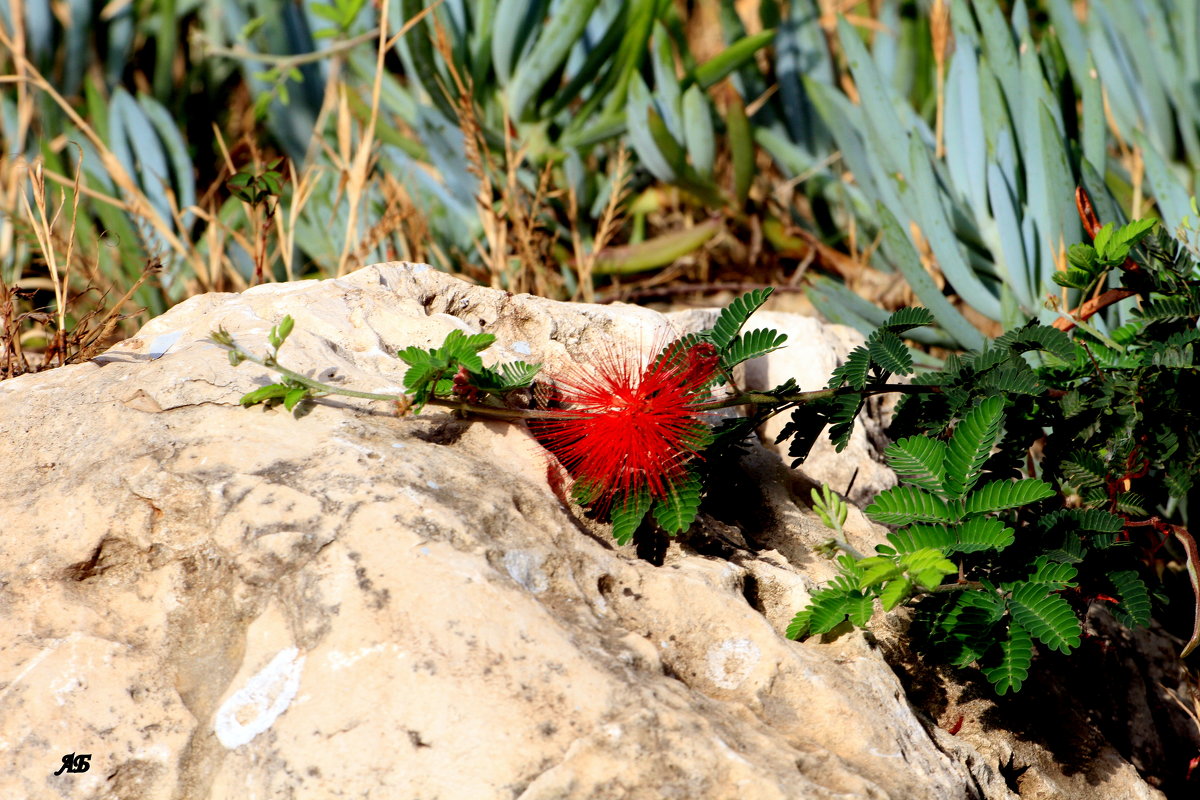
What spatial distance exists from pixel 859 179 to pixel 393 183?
67.1 inches

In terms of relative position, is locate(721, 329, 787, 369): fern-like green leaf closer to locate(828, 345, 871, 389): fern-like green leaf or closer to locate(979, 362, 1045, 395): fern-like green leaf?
locate(828, 345, 871, 389): fern-like green leaf

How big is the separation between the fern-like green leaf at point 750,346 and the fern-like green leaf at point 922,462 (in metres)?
0.30

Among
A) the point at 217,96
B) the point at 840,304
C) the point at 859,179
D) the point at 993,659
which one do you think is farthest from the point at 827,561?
the point at 217,96

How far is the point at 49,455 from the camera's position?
185 cm

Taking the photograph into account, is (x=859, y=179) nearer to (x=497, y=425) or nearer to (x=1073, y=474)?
(x=1073, y=474)

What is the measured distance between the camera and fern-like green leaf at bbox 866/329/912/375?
1.99m

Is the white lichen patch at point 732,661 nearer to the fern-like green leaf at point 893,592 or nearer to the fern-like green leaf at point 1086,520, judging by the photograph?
the fern-like green leaf at point 893,592

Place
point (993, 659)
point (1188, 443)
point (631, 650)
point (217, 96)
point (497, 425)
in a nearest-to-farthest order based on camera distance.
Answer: point (631, 650)
point (993, 659)
point (497, 425)
point (1188, 443)
point (217, 96)

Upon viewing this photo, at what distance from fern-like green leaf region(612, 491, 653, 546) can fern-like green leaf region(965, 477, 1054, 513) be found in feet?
1.83

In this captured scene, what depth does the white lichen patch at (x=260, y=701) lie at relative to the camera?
1.50m

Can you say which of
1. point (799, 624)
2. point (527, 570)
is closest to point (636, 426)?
point (527, 570)

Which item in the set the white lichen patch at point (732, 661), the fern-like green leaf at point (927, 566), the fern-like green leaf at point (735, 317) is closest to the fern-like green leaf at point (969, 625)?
the fern-like green leaf at point (927, 566)

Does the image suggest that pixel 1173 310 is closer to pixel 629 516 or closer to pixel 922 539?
pixel 922 539

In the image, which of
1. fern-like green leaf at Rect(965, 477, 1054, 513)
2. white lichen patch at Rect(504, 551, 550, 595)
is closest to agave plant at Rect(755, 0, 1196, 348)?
fern-like green leaf at Rect(965, 477, 1054, 513)
